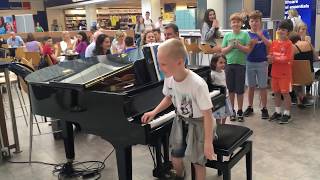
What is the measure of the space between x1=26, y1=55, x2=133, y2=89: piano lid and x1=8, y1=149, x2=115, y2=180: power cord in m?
0.85

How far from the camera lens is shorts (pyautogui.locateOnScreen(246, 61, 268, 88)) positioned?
4.48 m

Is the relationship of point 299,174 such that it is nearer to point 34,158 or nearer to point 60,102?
point 60,102

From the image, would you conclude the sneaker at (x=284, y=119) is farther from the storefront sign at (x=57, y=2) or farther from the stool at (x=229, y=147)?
the storefront sign at (x=57, y=2)

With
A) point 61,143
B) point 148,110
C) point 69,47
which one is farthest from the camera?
point 69,47

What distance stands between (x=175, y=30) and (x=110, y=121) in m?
1.78

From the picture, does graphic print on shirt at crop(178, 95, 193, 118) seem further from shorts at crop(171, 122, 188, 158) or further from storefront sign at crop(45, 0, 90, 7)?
storefront sign at crop(45, 0, 90, 7)

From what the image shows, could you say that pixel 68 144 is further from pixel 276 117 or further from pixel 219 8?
pixel 219 8

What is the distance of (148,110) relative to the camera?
2.34 meters

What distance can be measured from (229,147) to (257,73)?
2563mm

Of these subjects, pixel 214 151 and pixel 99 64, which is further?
pixel 99 64

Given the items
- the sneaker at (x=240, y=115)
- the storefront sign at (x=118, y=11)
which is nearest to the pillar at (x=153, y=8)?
the storefront sign at (x=118, y=11)

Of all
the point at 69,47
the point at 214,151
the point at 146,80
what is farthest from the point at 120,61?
the point at 69,47

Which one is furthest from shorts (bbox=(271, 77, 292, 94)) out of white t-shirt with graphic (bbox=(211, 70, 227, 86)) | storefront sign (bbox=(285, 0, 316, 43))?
storefront sign (bbox=(285, 0, 316, 43))

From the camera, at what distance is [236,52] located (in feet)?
14.2
